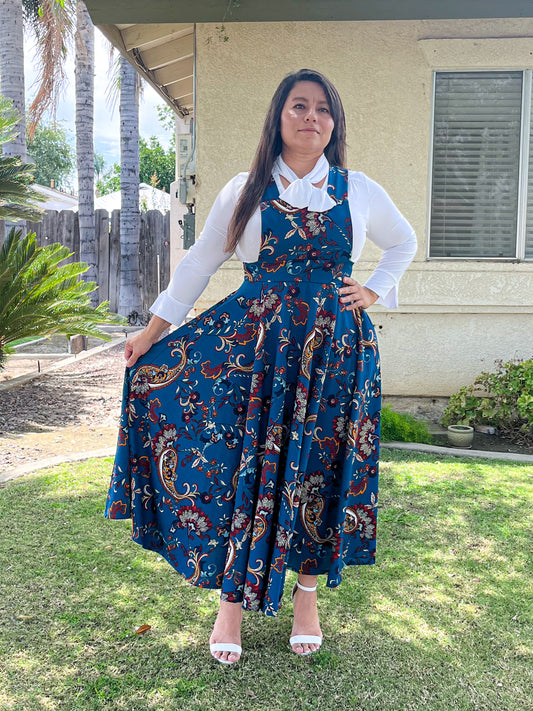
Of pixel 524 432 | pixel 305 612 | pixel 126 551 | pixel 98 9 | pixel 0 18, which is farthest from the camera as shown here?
pixel 0 18

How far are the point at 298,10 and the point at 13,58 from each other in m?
7.17

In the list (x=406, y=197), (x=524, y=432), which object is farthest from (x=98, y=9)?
(x=524, y=432)

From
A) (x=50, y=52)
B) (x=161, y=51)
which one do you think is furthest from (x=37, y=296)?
(x=50, y=52)

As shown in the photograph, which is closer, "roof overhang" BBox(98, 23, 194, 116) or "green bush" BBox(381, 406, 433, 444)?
"green bush" BBox(381, 406, 433, 444)

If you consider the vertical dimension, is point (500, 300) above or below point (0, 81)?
below

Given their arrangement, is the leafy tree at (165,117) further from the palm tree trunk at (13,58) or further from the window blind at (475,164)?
the window blind at (475,164)

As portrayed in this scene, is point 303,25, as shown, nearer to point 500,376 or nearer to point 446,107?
point 446,107

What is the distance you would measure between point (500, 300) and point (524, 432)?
1.10m

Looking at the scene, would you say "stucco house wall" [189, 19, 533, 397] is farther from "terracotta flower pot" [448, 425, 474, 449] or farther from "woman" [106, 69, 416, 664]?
"woman" [106, 69, 416, 664]

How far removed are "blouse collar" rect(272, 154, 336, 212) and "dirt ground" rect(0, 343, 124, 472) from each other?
3.15 metres

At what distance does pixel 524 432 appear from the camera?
5.41 metres

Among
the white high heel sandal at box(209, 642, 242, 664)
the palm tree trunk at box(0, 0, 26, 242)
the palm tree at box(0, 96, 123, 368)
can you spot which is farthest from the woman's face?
the palm tree trunk at box(0, 0, 26, 242)

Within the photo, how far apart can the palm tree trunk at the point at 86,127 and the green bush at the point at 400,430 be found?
28.1 feet

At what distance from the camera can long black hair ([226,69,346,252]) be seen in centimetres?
231
